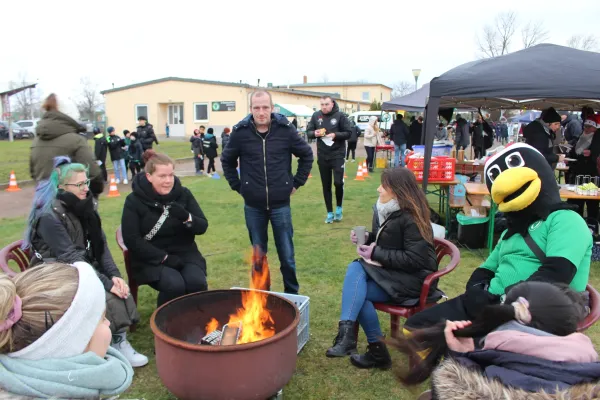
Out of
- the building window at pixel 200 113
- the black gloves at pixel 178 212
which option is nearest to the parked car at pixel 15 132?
the building window at pixel 200 113

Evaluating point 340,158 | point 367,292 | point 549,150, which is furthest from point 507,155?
point 549,150

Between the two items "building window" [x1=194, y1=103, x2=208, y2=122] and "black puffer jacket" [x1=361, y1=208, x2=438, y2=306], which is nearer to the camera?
"black puffer jacket" [x1=361, y1=208, x2=438, y2=306]

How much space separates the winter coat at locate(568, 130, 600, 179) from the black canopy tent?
163 centimetres

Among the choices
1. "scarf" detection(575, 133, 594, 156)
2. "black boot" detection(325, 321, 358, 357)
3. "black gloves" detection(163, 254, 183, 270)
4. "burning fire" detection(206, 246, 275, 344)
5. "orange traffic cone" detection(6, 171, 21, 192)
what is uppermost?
"scarf" detection(575, 133, 594, 156)

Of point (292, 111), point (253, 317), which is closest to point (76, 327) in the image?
point (253, 317)

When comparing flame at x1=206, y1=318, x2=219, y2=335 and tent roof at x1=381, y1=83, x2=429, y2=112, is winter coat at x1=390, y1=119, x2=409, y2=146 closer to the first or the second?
tent roof at x1=381, y1=83, x2=429, y2=112

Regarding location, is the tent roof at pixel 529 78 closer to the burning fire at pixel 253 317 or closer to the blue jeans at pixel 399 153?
the burning fire at pixel 253 317

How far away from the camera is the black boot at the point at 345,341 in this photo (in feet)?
10.6

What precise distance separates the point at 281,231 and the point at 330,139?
3100mm

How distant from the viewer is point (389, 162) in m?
17.5

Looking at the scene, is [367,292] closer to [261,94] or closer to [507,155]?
[507,155]

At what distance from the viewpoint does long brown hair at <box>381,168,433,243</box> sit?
3.17 metres

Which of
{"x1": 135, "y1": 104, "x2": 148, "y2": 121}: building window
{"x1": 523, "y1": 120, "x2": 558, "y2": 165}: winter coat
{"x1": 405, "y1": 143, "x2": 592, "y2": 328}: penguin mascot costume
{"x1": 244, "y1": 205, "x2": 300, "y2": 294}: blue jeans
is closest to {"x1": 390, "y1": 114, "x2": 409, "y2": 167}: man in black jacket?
{"x1": 523, "y1": 120, "x2": 558, "y2": 165}: winter coat

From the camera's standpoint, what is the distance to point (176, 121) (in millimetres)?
35312
